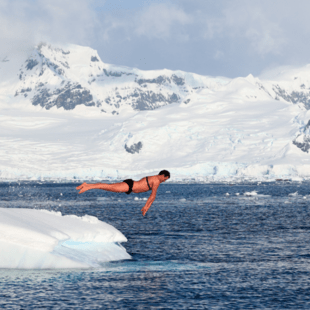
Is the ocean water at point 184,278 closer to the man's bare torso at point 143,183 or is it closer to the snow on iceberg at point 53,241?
the snow on iceberg at point 53,241

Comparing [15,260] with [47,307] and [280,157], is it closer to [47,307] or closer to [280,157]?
[47,307]

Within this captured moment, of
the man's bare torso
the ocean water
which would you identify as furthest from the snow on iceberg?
the man's bare torso

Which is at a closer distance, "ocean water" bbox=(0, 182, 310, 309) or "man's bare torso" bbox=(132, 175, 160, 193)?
"man's bare torso" bbox=(132, 175, 160, 193)

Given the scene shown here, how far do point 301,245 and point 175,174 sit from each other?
5996 inches

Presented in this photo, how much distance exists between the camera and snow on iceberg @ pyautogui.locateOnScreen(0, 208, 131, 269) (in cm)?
2338

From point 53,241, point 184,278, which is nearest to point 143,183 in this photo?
point 53,241

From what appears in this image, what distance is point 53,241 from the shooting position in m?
23.4

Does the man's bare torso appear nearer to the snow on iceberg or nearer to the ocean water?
the ocean water

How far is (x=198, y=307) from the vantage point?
766 inches

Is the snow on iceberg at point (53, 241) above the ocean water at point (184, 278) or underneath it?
above

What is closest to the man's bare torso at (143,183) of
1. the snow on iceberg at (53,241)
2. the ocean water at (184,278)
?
the ocean water at (184,278)

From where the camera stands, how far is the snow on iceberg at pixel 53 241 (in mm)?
23375

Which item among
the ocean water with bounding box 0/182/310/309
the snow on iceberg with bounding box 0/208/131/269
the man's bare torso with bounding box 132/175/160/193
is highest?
the man's bare torso with bounding box 132/175/160/193

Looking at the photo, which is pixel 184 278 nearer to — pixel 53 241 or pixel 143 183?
pixel 53 241
